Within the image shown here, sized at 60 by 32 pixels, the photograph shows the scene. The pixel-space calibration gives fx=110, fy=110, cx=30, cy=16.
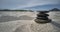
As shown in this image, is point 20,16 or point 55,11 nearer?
point 55,11

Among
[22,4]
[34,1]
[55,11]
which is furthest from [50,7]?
[22,4]

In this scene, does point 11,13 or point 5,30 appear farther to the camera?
point 11,13

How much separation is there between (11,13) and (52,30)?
1.92 feet

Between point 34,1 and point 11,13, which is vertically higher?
point 34,1

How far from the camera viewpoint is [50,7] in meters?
1.40


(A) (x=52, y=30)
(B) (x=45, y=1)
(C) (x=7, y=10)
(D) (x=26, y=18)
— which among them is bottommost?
(A) (x=52, y=30)

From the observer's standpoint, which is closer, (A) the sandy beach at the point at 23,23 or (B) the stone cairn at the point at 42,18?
(A) the sandy beach at the point at 23,23

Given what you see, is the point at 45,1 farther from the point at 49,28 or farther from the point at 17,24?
the point at 17,24

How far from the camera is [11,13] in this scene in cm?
149

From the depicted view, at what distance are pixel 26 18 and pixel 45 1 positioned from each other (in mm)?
365

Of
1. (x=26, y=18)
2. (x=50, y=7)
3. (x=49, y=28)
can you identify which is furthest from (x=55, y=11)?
(x=26, y=18)

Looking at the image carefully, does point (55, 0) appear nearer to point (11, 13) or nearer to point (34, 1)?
point (34, 1)

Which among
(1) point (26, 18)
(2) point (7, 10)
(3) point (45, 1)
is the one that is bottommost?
(1) point (26, 18)

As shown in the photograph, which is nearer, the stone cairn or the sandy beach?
the sandy beach
